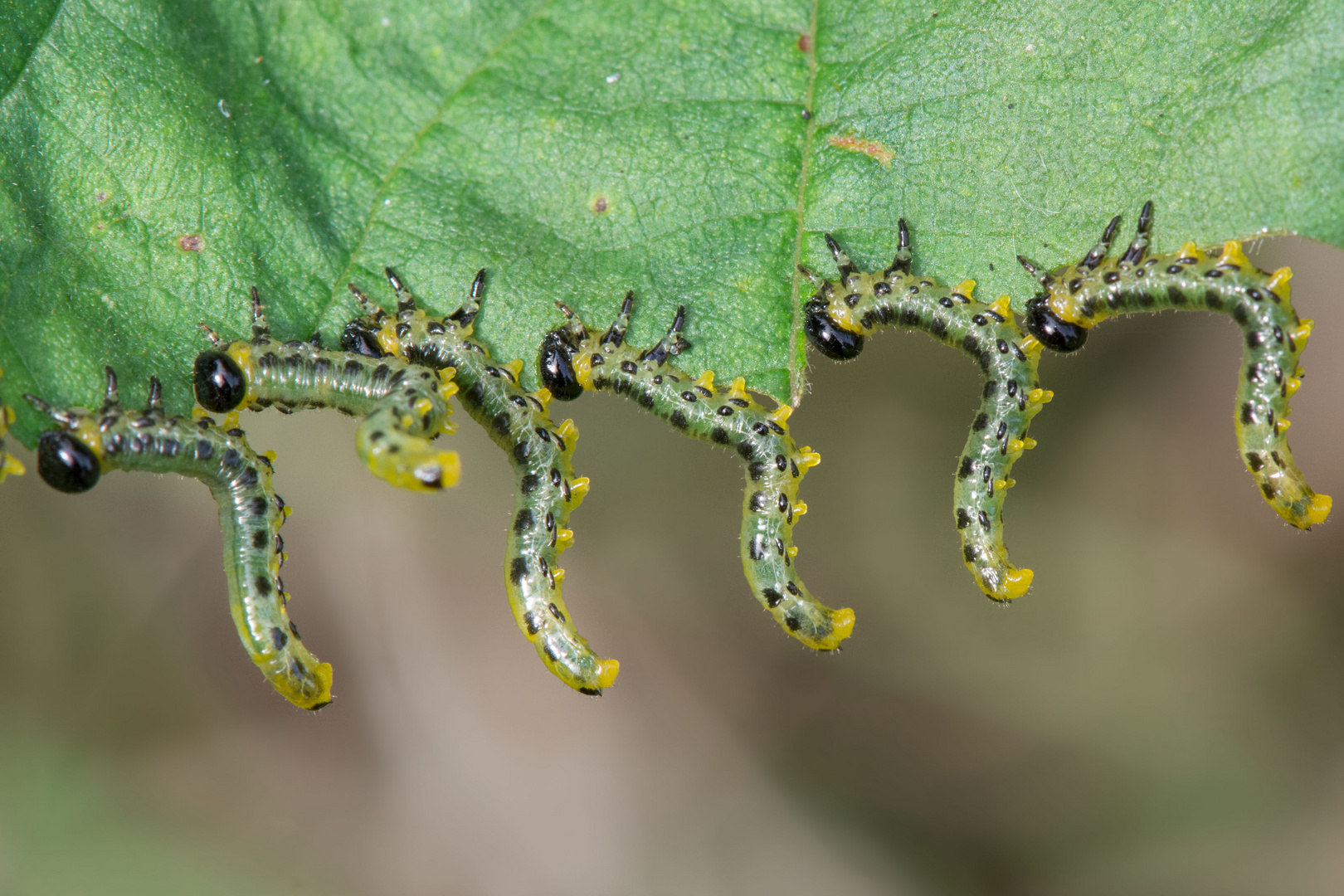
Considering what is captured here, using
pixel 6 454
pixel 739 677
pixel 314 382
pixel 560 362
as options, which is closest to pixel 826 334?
pixel 560 362

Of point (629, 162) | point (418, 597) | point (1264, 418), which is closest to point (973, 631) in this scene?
point (1264, 418)

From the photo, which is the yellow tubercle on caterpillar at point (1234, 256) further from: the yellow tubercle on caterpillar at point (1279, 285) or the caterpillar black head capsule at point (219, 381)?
the caterpillar black head capsule at point (219, 381)

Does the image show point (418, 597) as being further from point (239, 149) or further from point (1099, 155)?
point (1099, 155)

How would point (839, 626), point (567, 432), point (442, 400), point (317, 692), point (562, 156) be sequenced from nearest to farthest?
point (442, 400) → point (562, 156) → point (317, 692) → point (567, 432) → point (839, 626)

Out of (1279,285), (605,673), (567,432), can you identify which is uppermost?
(1279,285)

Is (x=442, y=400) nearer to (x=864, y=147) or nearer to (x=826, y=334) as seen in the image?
(x=826, y=334)

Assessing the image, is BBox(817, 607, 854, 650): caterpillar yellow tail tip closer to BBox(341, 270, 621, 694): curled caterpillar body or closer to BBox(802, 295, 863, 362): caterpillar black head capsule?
BBox(341, 270, 621, 694): curled caterpillar body

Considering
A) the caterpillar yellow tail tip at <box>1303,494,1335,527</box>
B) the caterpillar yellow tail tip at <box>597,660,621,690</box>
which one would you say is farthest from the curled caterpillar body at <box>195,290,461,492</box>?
the caterpillar yellow tail tip at <box>1303,494,1335,527</box>

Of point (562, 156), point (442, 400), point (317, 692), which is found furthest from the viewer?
point (317, 692)
